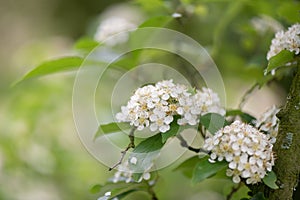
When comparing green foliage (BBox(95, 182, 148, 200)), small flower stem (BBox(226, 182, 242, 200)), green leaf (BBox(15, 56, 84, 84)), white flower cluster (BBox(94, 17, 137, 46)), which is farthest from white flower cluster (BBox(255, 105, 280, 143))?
white flower cluster (BBox(94, 17, 137, 46))

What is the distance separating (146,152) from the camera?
2.37ft

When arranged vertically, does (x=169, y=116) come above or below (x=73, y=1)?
below

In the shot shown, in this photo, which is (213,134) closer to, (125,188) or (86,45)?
(125,188)

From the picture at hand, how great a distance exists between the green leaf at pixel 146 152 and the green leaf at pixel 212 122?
7cm

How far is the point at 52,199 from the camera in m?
1.70

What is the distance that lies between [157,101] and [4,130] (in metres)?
1.16

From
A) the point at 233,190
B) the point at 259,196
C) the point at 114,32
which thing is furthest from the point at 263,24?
the point at 259,196

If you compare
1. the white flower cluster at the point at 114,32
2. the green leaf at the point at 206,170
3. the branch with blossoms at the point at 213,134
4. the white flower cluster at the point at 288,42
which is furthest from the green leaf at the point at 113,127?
the white flower cluster at the point at 114,32

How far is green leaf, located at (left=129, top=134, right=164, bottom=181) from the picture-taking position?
2.35 feet

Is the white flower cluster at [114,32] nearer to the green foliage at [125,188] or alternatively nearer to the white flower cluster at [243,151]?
the green foliage at [125,188]

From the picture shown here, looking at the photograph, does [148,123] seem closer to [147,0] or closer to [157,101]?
[157,101]

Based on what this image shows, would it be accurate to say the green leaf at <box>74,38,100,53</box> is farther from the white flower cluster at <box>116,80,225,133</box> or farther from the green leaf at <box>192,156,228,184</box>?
the green leaf at <box>192,156,228,184</box>

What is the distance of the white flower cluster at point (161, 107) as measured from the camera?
0.70m

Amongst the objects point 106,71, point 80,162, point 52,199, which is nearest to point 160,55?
point 106,71
